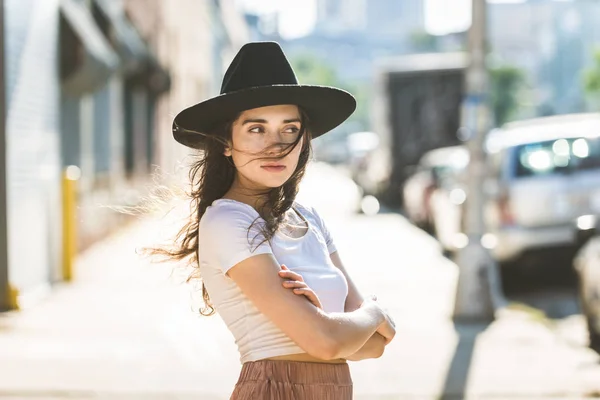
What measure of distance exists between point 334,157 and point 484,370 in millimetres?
81307

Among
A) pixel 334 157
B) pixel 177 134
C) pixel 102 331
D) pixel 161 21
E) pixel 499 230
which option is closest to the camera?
pixel 177 134

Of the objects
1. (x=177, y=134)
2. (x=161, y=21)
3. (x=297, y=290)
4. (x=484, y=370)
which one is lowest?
(x=484, y=370)

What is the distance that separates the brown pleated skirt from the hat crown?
72 cm

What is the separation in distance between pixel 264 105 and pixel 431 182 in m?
18.8

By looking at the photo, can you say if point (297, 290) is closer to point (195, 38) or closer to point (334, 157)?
point (195, 38)

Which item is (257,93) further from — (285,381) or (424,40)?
(424,40)

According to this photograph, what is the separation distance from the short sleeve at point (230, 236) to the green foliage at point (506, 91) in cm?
10921

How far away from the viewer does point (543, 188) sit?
1300 centimetres

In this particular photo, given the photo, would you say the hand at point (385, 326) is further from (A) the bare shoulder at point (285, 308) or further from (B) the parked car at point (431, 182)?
(B) the parked car at point (431, 182)

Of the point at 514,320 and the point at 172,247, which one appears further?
the point at 514,320

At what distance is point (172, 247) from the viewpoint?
3260mm

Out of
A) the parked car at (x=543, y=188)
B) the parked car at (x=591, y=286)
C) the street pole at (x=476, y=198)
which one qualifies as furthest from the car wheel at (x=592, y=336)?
the parked car at (x=543, y=188)

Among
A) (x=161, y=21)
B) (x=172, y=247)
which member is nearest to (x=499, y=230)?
(x=172, y=247)

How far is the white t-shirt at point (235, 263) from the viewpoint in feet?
9.15
